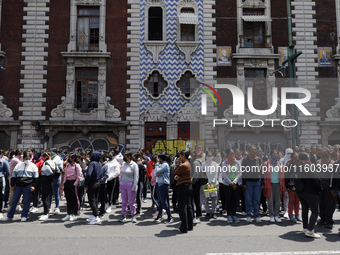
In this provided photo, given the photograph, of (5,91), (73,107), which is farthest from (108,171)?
(5,91)

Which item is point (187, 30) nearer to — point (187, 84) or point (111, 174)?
point (187, 84)

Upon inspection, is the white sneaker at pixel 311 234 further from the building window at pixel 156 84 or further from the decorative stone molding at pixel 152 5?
the decorative stone molding at pixel 152 5

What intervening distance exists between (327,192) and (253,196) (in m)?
1.99

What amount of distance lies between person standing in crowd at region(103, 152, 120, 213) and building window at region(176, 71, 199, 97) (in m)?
11.0

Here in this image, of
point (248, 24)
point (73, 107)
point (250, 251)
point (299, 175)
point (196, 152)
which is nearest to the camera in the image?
point (250, 251)

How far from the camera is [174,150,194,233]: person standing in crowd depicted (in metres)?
7.31

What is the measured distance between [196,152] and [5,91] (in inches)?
635

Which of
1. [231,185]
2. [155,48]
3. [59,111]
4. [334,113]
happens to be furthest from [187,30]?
[231,185]

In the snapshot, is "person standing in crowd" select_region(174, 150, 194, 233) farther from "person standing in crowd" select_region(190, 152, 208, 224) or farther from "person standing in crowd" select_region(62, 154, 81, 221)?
"person standing in crowd" select_region(62, 154, 81, 221)

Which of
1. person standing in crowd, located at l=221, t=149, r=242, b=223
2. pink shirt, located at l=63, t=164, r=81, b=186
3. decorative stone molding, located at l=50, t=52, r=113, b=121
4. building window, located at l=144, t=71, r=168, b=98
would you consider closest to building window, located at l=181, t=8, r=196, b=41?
building window, located at l=144, t=71, r=168, b=98

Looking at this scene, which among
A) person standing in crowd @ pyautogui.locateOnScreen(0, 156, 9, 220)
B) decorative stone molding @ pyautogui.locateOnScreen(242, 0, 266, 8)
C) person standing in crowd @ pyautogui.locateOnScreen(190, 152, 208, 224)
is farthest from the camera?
decorative stone molding @ pyautogui.locateOnScreen(242, 0, 266, 8)

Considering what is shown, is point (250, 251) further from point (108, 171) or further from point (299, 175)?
point (108, 171)

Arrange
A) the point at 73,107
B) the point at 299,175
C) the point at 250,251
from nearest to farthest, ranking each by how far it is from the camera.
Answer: the point at 250,251
the point at 299,175
the point at 73,107

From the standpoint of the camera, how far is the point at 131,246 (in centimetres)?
622
